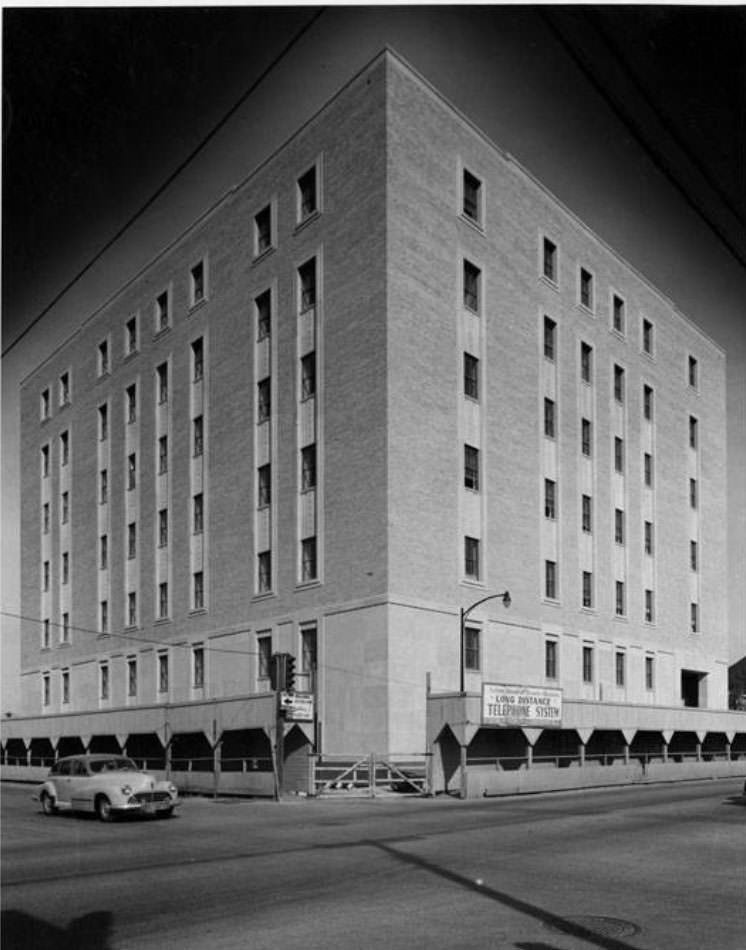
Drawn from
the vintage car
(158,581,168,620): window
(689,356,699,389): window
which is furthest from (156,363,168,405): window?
(689,356,699,389): window

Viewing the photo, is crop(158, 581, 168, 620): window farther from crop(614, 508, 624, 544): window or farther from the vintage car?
the vintage car

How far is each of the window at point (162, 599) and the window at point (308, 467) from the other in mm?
11141

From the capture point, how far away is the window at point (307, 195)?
147 ft

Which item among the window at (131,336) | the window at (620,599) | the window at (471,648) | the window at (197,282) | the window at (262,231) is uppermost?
the window at (262,231)

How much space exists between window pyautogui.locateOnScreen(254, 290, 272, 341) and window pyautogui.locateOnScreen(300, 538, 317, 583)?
9397 millimetres

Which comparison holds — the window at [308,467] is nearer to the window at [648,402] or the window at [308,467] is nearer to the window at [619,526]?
the window at [619,526]

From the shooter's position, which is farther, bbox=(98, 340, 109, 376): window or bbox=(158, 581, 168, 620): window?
bbox=(158, 581, 168, 620): window

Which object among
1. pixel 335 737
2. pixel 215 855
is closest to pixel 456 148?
pixel 335 737

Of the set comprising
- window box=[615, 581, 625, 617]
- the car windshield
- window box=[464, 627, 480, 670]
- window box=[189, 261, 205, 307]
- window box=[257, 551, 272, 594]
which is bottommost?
the car windshield

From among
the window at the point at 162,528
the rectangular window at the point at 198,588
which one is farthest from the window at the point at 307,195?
the rectangular window at the point at 198,588

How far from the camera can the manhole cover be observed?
35.0 ft

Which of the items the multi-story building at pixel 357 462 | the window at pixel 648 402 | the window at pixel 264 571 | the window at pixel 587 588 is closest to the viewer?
the multi-story building at pixel 357 462

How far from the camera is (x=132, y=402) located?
5019cm

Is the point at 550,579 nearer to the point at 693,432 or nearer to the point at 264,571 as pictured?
the point at 264,571
